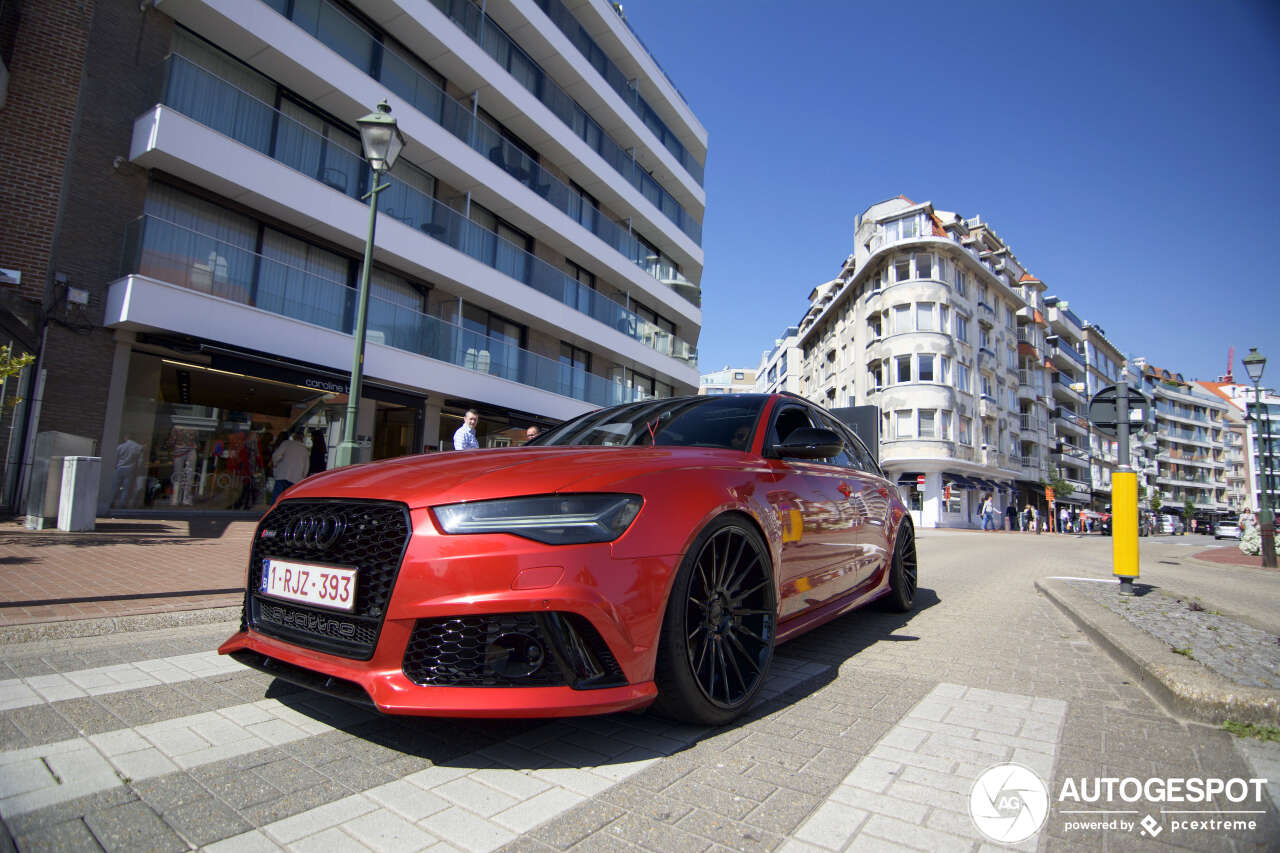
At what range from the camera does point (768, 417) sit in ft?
11.3

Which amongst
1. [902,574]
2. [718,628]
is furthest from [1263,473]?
[718,628]

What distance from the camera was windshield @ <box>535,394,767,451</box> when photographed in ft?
10.6

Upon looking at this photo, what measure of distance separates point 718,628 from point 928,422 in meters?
38.6

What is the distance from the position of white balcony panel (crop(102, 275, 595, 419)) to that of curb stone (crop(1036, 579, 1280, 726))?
12927mm

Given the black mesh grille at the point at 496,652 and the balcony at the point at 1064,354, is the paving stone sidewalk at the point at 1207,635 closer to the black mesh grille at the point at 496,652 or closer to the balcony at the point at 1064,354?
the black mesh grille at the point at 496,652

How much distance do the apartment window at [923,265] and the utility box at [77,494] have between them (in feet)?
134

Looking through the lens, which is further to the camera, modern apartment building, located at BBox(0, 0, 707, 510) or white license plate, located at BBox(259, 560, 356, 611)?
modern apartment building, located at BBox(0, 0, 707, 510)

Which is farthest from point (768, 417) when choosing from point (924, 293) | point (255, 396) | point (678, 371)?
point (924, 293)

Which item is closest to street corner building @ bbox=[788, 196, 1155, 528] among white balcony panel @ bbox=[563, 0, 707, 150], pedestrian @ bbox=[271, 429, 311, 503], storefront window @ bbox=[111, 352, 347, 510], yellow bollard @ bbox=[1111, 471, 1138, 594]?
white balcony panel @ bbox=[563, 0, 707, 150]

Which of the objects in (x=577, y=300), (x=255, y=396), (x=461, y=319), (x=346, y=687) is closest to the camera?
(x=346, y=687)

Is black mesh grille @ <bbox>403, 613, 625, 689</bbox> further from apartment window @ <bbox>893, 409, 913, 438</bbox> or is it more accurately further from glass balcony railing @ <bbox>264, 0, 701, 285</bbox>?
apartment window @ <bbox>893, 409, 913, 438</bbox>

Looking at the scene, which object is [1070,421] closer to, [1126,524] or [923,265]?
[923,265]

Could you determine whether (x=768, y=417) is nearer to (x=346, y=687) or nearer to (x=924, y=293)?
(x=346, y=687)

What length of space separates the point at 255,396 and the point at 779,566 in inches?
527
